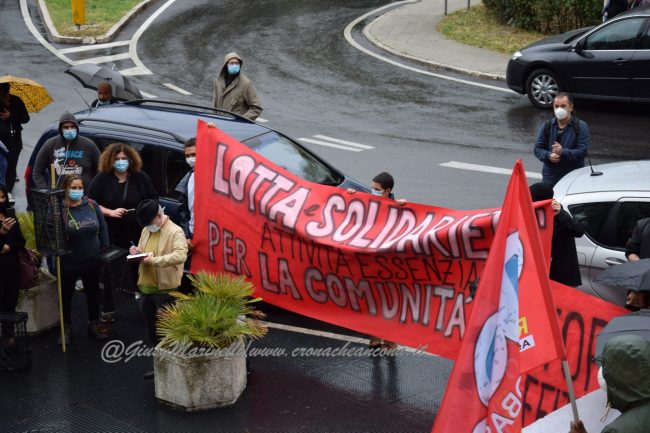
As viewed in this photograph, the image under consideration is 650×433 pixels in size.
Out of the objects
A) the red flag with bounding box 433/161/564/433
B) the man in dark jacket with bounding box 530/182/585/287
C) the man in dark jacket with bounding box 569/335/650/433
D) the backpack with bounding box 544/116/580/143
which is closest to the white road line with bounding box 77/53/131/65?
the backpack with bounding box 544/116/580/143

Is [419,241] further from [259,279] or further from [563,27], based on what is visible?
[563,27]

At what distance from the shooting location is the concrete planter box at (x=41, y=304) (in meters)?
9.26

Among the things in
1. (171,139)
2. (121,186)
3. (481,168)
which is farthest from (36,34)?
(121,186)

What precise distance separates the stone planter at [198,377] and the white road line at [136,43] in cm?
1397

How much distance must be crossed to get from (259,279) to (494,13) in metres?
17.6

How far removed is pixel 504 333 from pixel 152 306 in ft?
12.4

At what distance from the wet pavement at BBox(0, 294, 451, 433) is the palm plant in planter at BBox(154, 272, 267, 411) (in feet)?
0.45

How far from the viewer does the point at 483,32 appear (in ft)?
78.2

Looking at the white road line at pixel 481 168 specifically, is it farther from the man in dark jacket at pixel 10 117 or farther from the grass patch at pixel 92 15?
the grass patch at pixel 92 15

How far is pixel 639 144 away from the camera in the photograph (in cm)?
1560

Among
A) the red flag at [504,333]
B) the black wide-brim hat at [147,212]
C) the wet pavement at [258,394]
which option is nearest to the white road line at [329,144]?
the wet pavement at [258,394]

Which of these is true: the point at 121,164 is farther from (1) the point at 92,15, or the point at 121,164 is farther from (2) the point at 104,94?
(1) the point at 92,15

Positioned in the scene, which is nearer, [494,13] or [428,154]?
[428,154]

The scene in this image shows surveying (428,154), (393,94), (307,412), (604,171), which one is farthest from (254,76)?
(307,412)
